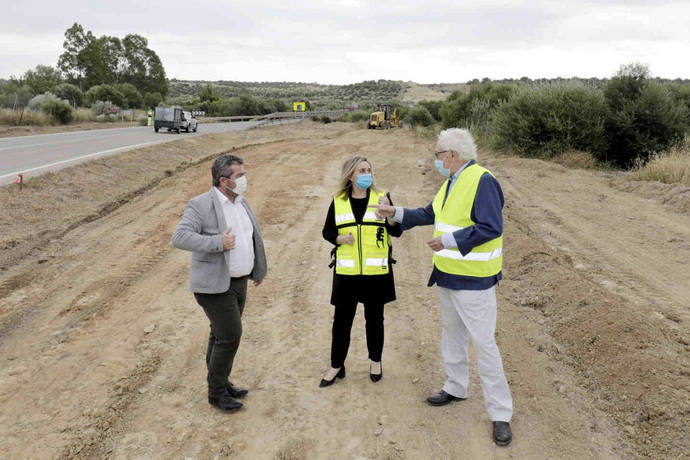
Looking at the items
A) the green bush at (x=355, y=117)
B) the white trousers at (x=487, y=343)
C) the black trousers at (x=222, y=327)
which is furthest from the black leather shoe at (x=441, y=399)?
the green bush at (x=355, y=117)

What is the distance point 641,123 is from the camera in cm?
1736

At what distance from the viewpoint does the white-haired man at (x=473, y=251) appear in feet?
11.8

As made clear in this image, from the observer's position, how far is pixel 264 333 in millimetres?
5652

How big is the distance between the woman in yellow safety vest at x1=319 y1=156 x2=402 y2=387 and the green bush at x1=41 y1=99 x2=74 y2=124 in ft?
113

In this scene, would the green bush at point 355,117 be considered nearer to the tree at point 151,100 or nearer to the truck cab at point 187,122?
the truck cab at point 187,122

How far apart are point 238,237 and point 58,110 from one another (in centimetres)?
3467

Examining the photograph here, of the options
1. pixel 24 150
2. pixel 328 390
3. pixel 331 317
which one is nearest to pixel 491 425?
pixel 328 390

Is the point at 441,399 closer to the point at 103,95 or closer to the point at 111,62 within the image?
the point at 103,95

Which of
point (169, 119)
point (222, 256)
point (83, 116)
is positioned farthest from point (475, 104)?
point (83, 116)

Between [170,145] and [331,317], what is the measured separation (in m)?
17.4

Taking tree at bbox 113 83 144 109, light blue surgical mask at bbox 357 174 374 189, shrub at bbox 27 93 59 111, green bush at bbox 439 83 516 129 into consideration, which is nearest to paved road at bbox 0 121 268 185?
light blue surgical mask at bbox 357 174 374 189

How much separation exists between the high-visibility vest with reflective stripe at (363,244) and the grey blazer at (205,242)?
3.09 feet

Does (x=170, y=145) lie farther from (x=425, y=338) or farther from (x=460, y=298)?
(x=460, y=298)

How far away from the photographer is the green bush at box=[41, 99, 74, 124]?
108ft
